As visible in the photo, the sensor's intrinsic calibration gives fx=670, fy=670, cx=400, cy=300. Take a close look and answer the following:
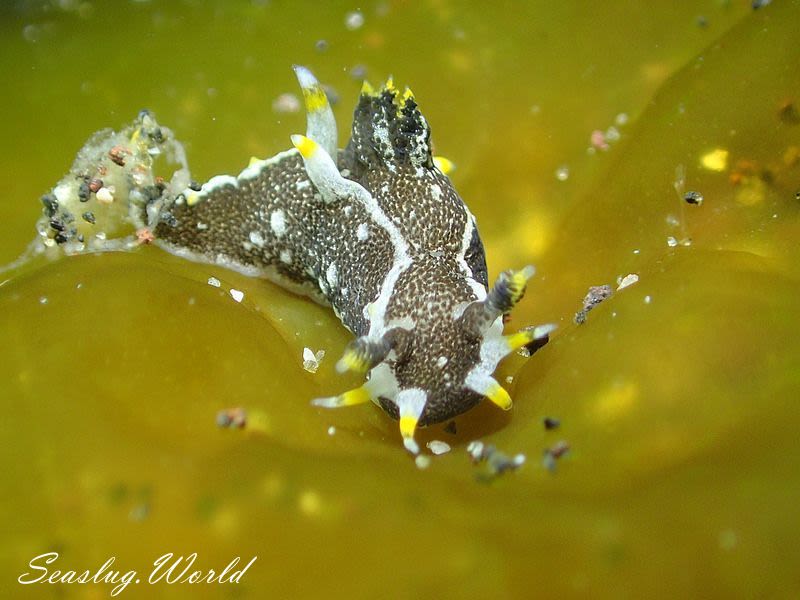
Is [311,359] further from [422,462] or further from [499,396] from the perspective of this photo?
[422,462]

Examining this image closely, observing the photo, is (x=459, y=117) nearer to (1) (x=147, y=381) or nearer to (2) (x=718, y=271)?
(2) (x=718, y=271)

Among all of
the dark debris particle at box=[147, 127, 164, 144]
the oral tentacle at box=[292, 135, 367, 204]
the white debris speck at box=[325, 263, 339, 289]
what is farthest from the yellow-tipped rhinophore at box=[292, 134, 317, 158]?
the dark debris particle at box=[147, 127, 164, 144]

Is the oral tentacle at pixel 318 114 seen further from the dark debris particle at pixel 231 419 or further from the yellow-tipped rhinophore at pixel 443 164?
the dark debris particle at pixel 231 419

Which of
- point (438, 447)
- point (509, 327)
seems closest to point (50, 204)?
point (438, 447)

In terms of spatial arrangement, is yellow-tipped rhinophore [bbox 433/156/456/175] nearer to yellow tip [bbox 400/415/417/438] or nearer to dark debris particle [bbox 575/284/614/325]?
dark debris particle [bbox 575/284/614/325]

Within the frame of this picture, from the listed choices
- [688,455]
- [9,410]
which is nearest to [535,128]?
[688,455]

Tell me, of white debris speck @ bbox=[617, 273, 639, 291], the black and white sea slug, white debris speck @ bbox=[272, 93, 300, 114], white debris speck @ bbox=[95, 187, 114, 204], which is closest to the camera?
the black and white sea slug
